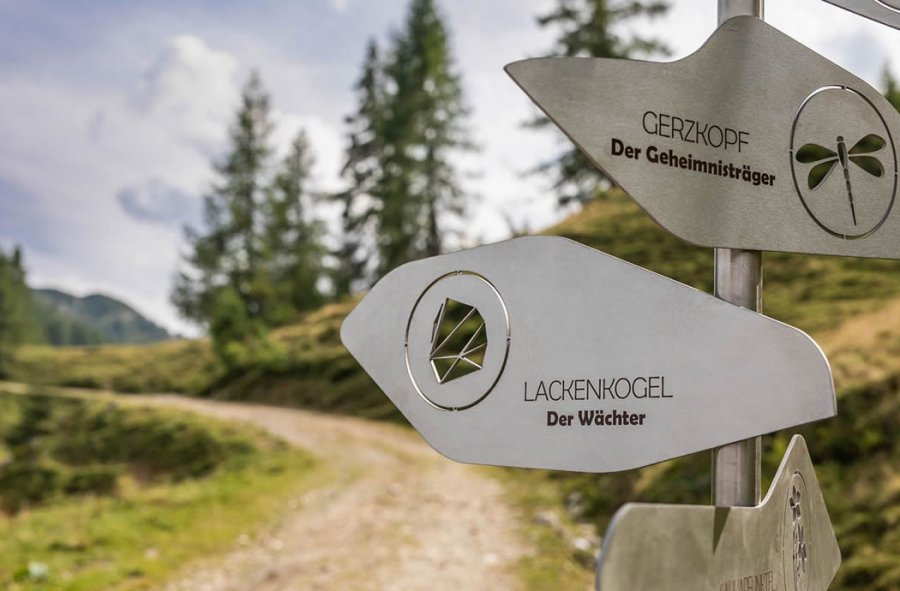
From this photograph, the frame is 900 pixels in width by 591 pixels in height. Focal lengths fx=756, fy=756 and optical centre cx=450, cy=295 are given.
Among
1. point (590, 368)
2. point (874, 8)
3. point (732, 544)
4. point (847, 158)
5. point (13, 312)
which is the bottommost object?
point (732, 544)

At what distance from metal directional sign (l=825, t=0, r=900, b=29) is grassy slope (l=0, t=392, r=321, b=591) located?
774 centimetres

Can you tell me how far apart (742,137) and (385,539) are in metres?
7.80

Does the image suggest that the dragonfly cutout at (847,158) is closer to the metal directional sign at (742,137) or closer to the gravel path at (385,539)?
the metal directional sign at (742,137)

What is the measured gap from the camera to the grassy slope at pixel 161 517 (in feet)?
25.6

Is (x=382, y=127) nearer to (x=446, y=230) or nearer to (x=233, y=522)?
(x=446, y=230)

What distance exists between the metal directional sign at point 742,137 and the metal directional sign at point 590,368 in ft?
0.61

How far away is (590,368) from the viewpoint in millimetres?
1519

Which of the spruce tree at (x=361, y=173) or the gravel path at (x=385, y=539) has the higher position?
the spruce tree at (x=361, y=173)

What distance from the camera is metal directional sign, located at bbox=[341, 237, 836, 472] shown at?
1.39 meters

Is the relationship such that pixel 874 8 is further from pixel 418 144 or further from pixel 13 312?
pixel 13 312

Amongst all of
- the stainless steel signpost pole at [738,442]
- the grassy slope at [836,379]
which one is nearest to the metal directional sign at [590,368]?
the stainless steel signpost pole at [738,442]

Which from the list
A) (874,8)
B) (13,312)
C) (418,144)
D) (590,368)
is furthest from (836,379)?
(13,312)

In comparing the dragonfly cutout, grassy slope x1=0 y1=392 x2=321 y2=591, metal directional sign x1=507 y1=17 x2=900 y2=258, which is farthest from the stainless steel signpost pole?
grassy slope x1=0 y1=392 x2=321 y2=591

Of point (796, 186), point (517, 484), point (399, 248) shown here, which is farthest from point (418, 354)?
point (399, 248)
